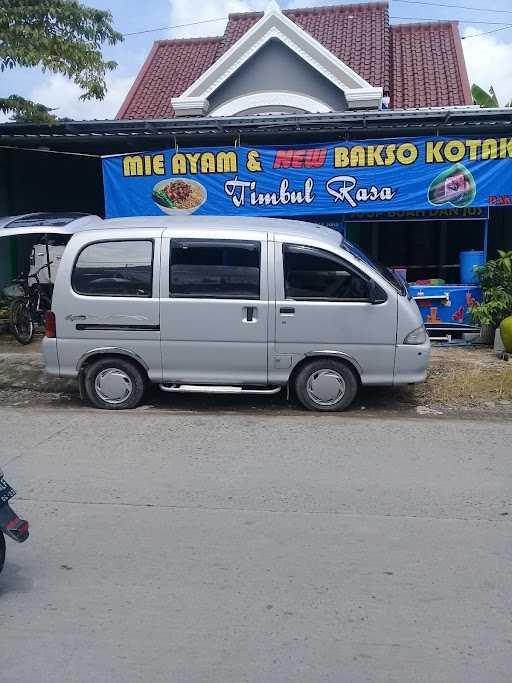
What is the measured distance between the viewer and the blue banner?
10539 mm

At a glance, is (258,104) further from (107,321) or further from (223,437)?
(223,437)

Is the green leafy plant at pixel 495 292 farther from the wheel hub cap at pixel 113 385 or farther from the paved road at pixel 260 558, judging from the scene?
the wheel hub cap at pixel 113 385

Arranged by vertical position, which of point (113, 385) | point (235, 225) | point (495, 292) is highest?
point (235, 225)

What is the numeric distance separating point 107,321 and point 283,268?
75.9 inches

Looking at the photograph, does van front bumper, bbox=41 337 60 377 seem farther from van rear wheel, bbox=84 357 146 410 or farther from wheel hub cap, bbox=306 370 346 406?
wheel hub cap, bbox=306 370 346 406

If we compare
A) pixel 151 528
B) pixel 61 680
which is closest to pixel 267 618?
pixel 61 680

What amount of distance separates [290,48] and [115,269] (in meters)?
12.9

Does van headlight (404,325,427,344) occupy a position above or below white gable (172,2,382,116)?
below

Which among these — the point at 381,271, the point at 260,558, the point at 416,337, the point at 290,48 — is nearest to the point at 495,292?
the point at 381,271

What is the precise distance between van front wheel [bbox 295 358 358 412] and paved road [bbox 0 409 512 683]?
71 centimetres

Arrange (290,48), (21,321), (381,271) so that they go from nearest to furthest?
1. (381,271)
2. (21,321)
3. (290,48)

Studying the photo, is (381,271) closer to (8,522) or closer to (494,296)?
(494,296)

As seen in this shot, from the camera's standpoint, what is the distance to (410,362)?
7391 mm

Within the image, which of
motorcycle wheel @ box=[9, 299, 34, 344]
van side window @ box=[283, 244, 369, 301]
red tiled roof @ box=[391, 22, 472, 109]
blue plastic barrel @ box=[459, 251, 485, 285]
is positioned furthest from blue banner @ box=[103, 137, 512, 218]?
red tiled roof @ box=[391, 22, 472, 109]
